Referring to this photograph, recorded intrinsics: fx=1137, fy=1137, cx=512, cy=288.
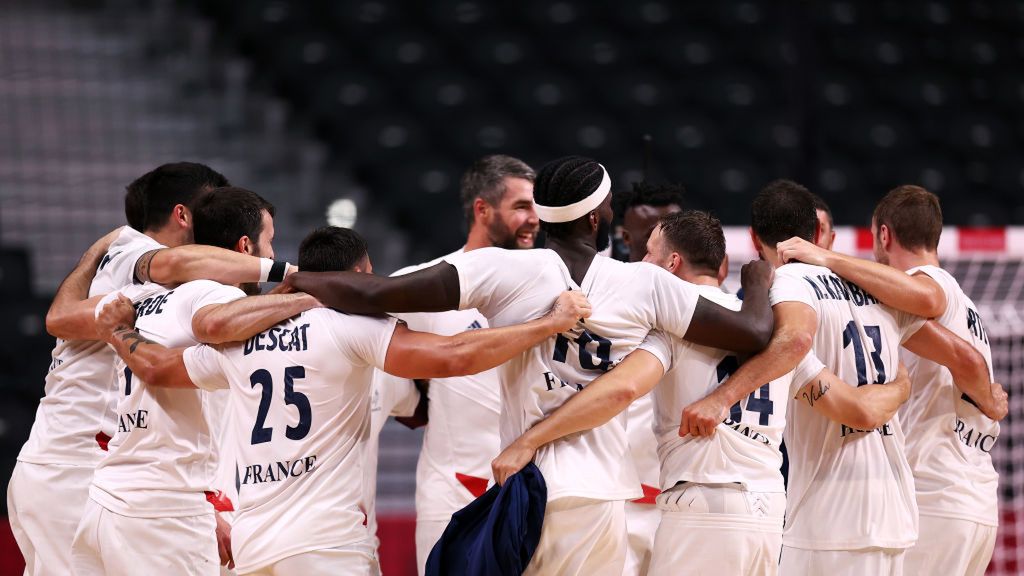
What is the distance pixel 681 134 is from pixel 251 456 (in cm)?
924

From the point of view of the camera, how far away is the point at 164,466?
479cm

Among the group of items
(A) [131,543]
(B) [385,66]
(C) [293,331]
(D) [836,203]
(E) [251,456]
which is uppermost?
(B) [385,66]

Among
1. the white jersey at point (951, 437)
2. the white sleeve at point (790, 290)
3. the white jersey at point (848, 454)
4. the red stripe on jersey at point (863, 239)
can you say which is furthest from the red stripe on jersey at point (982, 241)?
the white sleeve at point (790, 290)

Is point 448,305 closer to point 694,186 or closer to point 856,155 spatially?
point 694,186

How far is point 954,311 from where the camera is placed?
5348mm

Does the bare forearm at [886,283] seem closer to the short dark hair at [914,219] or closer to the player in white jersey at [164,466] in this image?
the short dark hair at [914,219]

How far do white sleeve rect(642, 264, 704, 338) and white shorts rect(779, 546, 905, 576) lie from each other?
1.29 m

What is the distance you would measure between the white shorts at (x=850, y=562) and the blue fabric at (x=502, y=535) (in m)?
1.45

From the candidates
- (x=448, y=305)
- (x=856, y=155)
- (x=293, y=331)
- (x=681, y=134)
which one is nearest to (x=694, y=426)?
(x=448, y=305)

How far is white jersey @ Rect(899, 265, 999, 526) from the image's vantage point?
538 cm

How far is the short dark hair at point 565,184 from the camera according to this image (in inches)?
173

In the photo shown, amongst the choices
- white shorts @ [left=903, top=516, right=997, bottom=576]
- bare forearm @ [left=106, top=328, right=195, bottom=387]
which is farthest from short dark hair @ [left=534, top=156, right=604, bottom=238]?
white shorts @ [left=903, top=516, right=997, bottom=576]

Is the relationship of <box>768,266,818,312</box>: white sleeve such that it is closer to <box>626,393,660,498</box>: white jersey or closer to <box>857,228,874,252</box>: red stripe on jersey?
<box>626,393,660,498</box>: white jersey

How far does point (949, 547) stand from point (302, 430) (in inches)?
125
